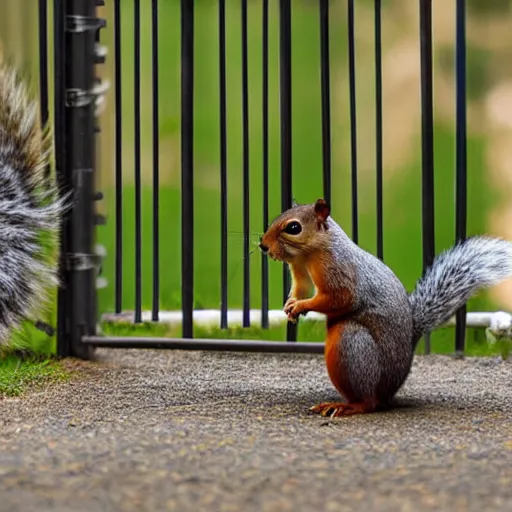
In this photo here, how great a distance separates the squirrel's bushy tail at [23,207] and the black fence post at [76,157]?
0.11m

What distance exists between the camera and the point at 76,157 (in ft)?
17.2

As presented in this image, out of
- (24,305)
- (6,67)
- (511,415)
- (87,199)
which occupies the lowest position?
(511,415)

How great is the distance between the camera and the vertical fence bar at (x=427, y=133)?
4926 millimetres

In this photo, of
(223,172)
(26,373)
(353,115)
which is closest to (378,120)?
(353,115)

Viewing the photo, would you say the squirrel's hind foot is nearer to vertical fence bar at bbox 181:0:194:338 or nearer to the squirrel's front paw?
the squirrel's front paw

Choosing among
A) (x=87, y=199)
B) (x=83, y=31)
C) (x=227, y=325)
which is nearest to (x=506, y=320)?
(x=227, y=325)

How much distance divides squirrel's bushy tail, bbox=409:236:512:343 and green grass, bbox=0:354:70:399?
1.86 metres

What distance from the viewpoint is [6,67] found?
522 cm

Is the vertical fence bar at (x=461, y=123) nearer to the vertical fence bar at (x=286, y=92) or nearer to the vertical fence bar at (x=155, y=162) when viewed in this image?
the vertical fence bar at (x=286, y=92)

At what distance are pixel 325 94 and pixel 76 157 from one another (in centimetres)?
138

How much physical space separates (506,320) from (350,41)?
1.82m

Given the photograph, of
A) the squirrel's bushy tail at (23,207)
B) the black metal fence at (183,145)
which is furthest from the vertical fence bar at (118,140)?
the squirrel's bushy tail at (23,207)

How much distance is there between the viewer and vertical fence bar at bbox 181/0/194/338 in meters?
5.04

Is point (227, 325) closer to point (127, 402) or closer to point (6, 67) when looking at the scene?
point (127, 402)
